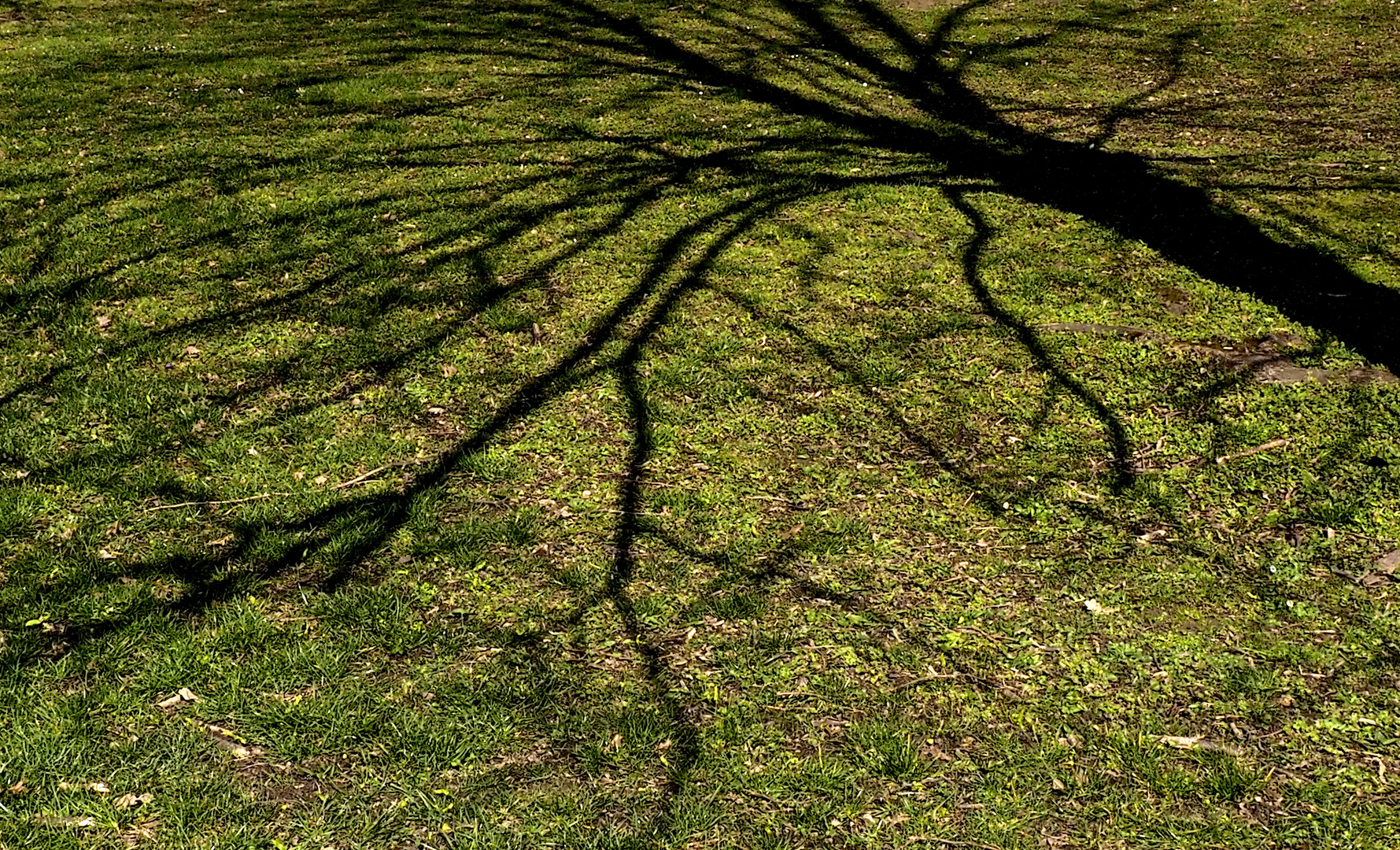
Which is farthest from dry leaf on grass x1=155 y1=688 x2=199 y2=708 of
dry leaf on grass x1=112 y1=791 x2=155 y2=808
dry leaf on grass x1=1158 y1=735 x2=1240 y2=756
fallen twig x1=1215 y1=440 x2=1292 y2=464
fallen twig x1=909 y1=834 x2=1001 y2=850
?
fallen twig x1=1215 y1=440 x2=1292 y2=464

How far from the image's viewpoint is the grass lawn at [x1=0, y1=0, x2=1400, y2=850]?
353 centimetres

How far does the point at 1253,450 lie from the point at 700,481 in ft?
7.68

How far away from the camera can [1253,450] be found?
202 inches

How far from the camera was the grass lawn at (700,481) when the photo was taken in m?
3.53

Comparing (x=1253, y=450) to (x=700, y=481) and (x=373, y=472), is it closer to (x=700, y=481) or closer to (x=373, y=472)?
(x=700, y=481)

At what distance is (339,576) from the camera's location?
4336 mm

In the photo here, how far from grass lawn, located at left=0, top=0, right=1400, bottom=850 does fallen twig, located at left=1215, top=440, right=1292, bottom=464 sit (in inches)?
0.6

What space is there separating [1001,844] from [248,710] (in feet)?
7.40

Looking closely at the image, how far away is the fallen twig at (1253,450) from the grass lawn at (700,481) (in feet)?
0.05

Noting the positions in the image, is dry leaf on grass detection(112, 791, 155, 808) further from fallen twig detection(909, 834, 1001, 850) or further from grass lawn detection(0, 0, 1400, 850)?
fallen twig detection(909, 834, 1001, 850)

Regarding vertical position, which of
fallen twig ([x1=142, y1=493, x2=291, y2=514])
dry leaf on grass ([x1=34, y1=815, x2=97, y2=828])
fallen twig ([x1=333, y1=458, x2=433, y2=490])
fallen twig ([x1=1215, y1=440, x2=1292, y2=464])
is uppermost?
fallen twig ([x1=1215, y1=440, x2=1292, y2=464])

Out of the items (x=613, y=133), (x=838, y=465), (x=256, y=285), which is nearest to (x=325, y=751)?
(x=838, y=465)

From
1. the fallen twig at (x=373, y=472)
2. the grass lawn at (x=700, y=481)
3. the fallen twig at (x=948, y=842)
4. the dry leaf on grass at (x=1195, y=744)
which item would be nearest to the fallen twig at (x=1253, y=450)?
the grass lawn at (x=700, y=481)

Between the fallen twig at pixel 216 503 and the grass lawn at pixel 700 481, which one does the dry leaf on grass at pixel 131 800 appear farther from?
the fallen twig at pixel 216 503
